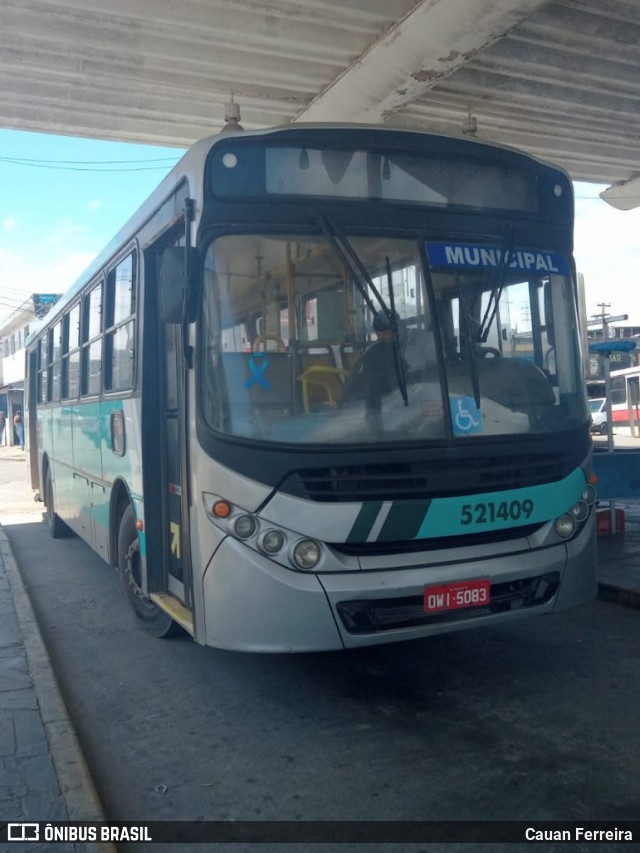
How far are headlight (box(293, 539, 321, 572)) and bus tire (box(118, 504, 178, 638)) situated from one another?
2.22 meters

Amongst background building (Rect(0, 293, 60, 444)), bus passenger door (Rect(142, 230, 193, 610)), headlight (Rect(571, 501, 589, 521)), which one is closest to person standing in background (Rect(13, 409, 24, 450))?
background building (Rect(0, 293, 60, 444))

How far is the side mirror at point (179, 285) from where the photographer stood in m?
4.68

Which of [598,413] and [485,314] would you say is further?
[598,413]

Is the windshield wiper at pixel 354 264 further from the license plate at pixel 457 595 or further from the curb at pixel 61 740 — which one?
the curb at pixel 61 740

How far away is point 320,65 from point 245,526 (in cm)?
637

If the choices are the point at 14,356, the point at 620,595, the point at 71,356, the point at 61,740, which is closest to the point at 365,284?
the point at 61,740

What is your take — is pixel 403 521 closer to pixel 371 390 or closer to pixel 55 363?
pixel 371 390

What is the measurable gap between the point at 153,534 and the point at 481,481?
2.45 metres

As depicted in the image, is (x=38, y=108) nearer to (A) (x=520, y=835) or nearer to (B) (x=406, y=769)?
(B) (x=406, y=769)

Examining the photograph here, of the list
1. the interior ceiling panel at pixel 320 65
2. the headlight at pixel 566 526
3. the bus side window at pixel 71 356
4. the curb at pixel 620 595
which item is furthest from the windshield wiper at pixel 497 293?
the bus side window at pixel 71 356

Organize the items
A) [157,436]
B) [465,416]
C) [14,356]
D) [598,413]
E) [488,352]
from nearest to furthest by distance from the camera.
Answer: [465,416] → [488,352] → [157,436] → [598,413] → [14,356]

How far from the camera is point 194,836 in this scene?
375 centimetres

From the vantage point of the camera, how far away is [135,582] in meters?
6.74

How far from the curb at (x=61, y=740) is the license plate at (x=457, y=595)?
1.95 meters
